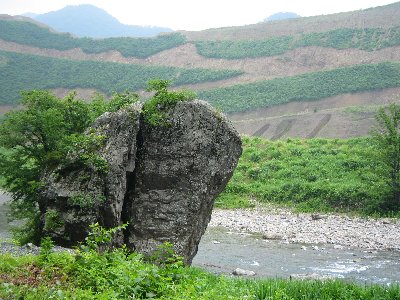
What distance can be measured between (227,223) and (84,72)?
290ft

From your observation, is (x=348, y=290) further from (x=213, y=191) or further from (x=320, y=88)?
(x=320, y=88)

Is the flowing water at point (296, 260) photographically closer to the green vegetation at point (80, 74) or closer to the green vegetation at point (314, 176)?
the green vegetation at point (314, 176)

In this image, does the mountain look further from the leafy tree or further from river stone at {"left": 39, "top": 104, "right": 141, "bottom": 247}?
river stone at {"left": 39, "top": 104, "right": 141, "bottom": 247}

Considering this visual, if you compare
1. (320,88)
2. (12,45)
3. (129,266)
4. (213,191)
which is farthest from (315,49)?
(129,266)

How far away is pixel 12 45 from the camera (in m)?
124

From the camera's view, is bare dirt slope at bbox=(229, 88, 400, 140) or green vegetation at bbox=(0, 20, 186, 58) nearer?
bare dirt slope at bbox=(229, 88, 400, 140)

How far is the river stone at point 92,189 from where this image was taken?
13.9m

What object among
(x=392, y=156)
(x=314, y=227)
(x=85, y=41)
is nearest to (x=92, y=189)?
(x=314, y=227)

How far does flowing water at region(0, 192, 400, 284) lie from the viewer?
19297 millimetres

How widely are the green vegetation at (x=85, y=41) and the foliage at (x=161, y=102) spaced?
111 m

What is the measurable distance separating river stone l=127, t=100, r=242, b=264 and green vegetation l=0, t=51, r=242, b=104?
83.5 metres

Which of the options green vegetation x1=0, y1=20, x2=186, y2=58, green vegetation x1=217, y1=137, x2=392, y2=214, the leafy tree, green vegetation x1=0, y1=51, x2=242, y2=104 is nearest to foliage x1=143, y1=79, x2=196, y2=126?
the leafy tree

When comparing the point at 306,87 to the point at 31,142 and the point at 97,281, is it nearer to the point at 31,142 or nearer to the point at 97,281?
the point at 31,142

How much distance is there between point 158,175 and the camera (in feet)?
50.4
